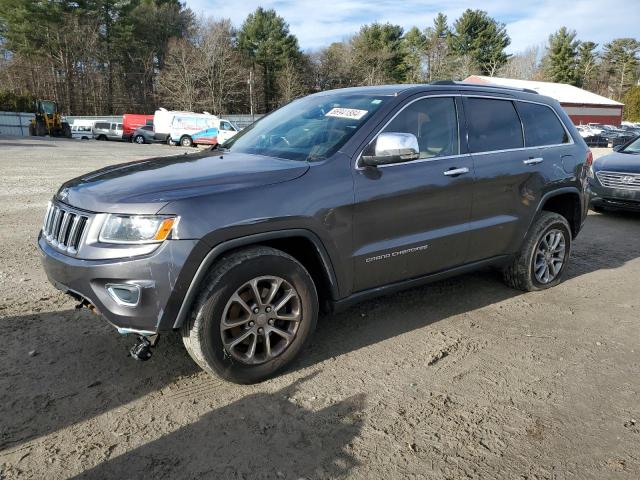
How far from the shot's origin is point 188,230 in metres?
2.74

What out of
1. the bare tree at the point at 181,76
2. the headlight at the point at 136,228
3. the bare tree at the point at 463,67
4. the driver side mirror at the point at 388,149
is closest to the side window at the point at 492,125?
the driver side mirror at the point at 388,149

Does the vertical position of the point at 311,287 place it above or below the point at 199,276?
below

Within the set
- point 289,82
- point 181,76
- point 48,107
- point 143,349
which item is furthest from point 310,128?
point 289,82

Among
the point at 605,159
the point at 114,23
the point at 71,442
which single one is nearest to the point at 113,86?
the point at 114,23

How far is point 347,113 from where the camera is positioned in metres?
3.76

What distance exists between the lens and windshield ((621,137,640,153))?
954 centimetres

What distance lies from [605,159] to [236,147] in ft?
25.4

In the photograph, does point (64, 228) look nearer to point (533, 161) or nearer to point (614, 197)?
point (533, 161)

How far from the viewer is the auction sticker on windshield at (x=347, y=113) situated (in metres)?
3.67

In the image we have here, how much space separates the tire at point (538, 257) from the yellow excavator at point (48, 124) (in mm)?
44289

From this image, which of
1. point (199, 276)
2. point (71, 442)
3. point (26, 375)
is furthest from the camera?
point (26, 375)

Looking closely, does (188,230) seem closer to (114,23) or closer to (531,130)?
(531,130)

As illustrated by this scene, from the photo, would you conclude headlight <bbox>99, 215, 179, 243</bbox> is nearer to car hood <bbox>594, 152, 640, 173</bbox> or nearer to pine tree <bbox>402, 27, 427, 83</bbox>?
car hood <bbox>594, 152, 640, 173</bbox>

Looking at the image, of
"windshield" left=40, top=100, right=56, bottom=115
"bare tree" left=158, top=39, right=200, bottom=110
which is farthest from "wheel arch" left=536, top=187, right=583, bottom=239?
"bare tree" left=158, top=39, right=200, bottom=110
